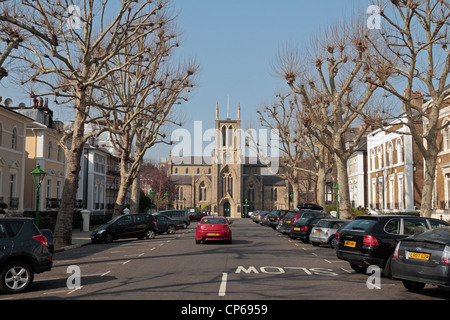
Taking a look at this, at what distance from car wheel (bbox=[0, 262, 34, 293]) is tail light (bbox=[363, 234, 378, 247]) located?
8.24 metres

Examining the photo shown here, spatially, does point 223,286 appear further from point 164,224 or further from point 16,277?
point 164,224

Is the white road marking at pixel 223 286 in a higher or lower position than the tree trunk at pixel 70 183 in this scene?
lower

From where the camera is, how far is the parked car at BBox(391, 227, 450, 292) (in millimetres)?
9156

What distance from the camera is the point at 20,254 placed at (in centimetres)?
1045

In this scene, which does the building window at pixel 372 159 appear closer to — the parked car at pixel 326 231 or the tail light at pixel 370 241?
the parked car at pixel 326 231

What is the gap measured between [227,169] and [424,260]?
104 m

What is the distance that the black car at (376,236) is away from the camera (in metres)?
12.0

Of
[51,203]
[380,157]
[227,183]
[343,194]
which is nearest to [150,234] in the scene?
[343,194]

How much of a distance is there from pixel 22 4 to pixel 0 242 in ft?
38.8

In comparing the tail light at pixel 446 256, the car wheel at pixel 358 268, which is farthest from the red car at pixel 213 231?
the tail light at pixel 446 256

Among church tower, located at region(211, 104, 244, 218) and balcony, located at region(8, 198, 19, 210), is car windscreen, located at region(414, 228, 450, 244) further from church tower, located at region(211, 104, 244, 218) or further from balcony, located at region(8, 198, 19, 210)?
church tower, located at region(211, 104, 244, 218)

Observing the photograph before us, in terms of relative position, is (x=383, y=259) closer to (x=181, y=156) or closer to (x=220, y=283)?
(x=220, y=283)

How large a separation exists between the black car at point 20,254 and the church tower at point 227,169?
3949 inches
